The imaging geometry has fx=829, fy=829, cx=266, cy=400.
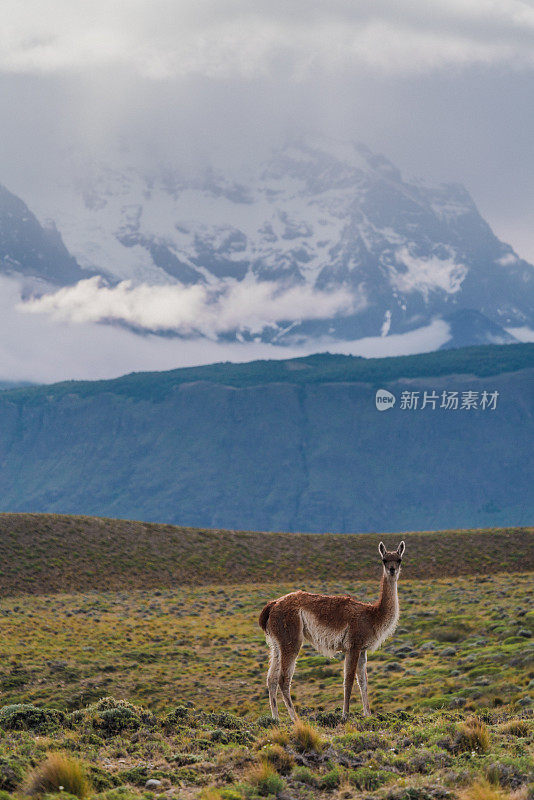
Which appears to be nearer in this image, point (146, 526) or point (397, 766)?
point (397, 766)

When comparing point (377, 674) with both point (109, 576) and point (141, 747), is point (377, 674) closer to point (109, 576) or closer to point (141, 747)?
point (141, 747)

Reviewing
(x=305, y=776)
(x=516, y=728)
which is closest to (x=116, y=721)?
(x=305, y=776)

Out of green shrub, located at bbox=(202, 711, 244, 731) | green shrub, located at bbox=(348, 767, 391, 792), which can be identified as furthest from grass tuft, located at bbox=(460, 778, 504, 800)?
green shrub, located at bbox=(202, 711, 244, 731)

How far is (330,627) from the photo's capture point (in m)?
16.9

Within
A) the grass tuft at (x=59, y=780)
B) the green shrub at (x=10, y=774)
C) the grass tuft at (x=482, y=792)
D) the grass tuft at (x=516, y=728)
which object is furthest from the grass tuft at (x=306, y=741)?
the green shrub at (x=10, y=774)

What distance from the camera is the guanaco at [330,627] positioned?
16.8m

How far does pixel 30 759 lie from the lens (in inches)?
562

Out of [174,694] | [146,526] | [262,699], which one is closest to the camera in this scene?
[262,699]

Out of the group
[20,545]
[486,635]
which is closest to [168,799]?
[486,635]

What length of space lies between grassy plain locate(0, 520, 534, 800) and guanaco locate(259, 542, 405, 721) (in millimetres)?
1341

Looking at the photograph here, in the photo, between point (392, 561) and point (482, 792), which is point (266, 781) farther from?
point (392, 561)

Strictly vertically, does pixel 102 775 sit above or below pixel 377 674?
above

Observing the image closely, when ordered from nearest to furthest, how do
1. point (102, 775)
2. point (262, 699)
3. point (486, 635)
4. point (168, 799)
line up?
point (168, 799)
point (102, 775)
point (262, 699)
point (486, 635)

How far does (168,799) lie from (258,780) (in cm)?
144
